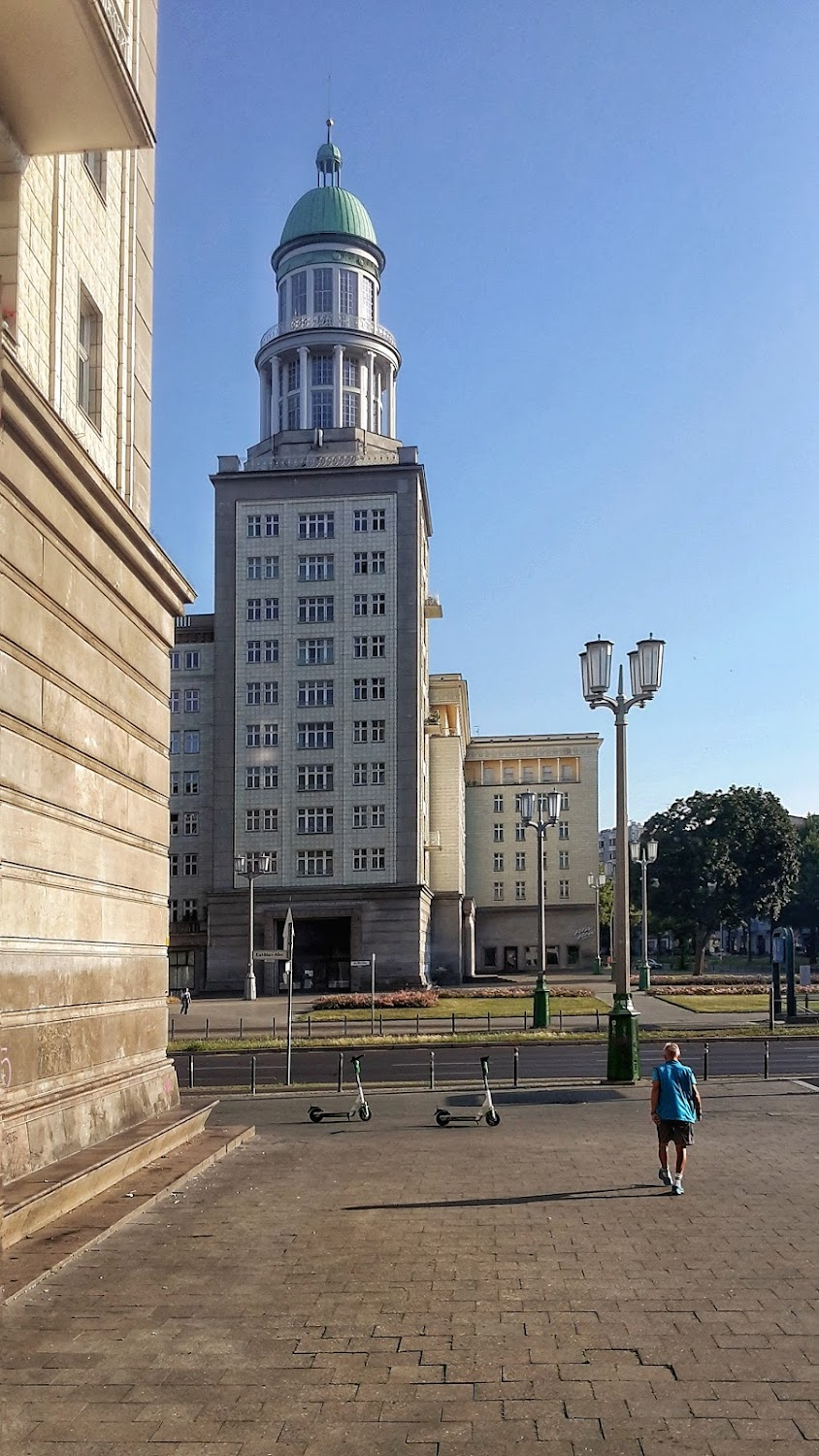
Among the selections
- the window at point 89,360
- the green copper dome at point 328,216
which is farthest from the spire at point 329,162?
the window at point 89,360

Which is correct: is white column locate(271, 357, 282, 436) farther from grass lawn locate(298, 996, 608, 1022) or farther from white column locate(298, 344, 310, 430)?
grass lawn locate(298, 996, 608, 1022)

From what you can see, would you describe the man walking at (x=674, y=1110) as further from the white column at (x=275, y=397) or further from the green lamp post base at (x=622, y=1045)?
the white column at (x=275, y=397)

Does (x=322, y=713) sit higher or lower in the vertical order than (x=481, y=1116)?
higher

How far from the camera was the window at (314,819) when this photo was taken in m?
71.6

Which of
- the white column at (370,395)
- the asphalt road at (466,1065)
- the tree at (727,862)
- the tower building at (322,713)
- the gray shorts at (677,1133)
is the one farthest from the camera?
the tree at (727,862)

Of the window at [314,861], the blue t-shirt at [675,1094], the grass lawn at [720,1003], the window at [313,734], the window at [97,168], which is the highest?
the window at [97,168]

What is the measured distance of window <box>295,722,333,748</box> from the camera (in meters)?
72.4

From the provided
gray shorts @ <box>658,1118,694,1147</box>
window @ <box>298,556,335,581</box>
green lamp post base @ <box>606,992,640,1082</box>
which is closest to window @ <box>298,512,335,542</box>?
window @ <box>298,556,335,581</box>

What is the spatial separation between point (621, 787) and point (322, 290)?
208 ft

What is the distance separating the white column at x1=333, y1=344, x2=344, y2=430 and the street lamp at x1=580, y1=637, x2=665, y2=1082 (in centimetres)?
5756

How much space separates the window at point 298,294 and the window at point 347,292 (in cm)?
226

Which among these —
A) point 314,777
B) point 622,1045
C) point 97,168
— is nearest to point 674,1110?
point 622,1045

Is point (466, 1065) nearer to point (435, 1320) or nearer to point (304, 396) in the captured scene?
point (435, 1320)

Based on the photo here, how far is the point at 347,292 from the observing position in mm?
81625
